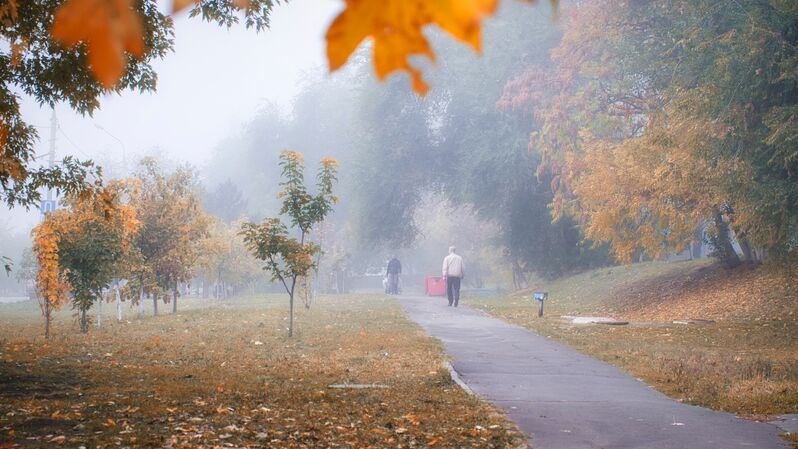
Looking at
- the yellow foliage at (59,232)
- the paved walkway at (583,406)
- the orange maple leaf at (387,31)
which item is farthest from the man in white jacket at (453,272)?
the orange maple leaf at (387,31)

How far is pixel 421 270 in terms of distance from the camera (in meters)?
81.1

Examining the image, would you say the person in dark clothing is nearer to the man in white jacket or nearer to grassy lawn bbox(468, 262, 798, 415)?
grassy lawn bbox(468, 262, 798, 415)

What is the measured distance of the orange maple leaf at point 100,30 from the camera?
31.7 inches

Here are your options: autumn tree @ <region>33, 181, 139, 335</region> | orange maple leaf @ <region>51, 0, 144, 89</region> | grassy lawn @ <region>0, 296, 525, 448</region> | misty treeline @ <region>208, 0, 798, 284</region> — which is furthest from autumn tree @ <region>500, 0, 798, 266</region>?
orange maple leaf @ <region>51, 0, 144, 89</region>

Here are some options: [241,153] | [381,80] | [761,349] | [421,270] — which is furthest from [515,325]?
[241,153]

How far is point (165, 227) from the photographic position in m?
25.5

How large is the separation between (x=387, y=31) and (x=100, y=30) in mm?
308

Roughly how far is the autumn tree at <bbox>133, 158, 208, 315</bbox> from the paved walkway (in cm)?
1420

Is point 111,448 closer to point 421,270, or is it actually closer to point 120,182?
point 120,182

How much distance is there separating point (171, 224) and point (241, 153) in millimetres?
60856

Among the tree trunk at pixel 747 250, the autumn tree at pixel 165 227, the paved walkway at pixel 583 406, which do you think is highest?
the autumn tree at pixel 165 227

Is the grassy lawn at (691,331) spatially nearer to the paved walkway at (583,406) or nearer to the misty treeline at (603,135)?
the paved walkway at (583,406)

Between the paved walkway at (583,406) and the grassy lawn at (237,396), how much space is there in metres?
0.46

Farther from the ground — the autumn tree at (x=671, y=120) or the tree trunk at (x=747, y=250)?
the autumn tree at (x=671, y=120)
